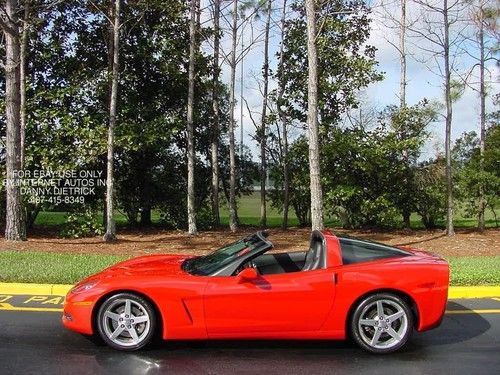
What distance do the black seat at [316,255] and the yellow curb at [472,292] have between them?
9.22 feet

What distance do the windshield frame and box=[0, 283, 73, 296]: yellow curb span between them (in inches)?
96.8

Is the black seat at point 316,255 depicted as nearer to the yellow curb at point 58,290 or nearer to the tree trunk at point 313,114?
the yellow curb at point 58,290

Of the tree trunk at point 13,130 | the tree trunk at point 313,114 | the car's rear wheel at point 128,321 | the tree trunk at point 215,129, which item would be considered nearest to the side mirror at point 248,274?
the car's rear wheel at point 128,321

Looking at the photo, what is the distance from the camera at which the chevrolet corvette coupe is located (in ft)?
15.8

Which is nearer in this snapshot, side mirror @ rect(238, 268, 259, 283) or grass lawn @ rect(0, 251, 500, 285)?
side mirror @ rect(238, 268, 259, 283)

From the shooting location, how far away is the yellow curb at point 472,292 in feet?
24.1

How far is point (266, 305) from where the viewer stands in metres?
4.82

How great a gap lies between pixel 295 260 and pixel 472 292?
3.10 meters

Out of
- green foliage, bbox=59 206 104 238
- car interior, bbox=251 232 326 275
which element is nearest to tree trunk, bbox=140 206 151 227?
green foliage, bbox=59 206 104 238

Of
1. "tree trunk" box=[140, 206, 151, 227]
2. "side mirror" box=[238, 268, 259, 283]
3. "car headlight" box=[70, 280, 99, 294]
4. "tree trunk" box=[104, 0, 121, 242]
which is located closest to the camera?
"side mirror" box=[238, 268, 259, 283]

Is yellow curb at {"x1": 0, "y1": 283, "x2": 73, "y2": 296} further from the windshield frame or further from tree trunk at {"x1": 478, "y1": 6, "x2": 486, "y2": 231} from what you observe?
tree trunk at {"x1": 478, "y1": 6, "x2": 486, "y2": 231}

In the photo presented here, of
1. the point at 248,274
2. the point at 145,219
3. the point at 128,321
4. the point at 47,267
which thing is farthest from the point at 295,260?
the point at 145,219

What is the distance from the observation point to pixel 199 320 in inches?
190

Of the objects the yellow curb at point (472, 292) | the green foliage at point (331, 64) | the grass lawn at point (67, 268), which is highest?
the green foliage at point (331, 64)
